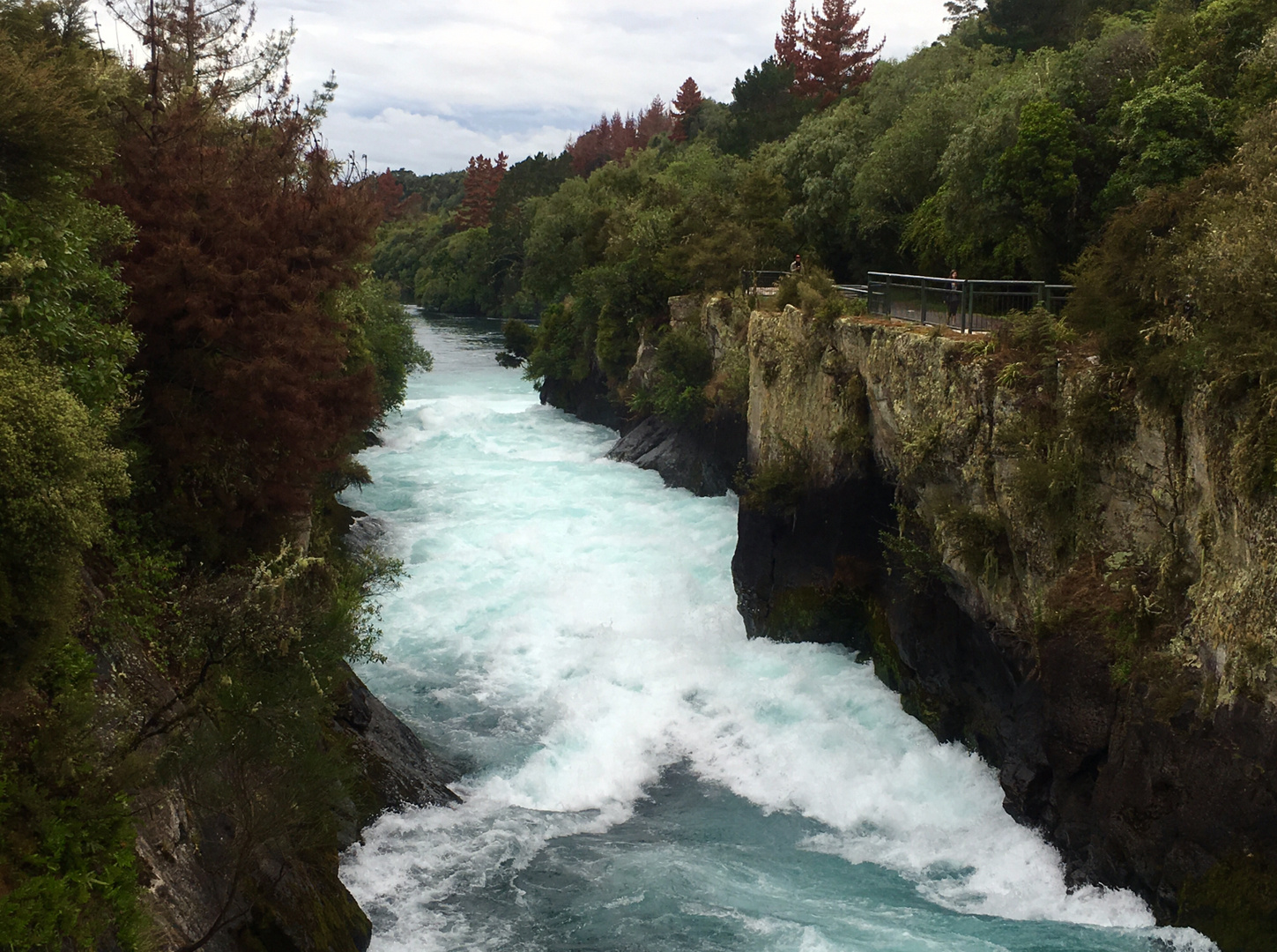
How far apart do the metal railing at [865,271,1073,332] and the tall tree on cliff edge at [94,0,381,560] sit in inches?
383

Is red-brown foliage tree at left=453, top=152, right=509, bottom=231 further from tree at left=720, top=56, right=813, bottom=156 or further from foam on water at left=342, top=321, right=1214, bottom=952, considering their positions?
foam on water at left=342, top=321, right=1214, bottom=952

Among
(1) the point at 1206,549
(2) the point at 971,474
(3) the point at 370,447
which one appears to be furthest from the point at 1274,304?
(3) the point at 370,447

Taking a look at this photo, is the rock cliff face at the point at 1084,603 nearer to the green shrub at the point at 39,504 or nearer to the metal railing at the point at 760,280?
the metal railing at the point at 760,280

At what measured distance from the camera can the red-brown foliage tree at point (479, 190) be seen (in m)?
113

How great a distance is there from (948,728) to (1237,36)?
46.5ft

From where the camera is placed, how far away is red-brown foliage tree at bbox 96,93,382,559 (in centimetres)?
1373

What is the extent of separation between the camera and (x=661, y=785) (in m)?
18.5

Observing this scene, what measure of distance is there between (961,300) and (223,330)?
11705 mm

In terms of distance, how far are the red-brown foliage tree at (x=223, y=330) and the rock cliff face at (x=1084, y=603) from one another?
9.86 metres

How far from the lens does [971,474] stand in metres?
16.9

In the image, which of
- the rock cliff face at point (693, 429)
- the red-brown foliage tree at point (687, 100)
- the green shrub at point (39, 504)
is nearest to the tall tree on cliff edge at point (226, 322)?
the green shrub at point (39, 504)

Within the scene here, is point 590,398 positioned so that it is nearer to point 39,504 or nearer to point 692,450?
point 692,450

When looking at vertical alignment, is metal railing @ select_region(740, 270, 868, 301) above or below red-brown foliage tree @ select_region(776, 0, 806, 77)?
below

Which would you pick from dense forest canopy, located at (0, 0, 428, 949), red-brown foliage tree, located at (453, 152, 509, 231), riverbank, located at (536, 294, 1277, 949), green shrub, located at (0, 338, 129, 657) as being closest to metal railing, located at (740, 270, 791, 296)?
riverbank, located at (536, 294, 1277, 949)
